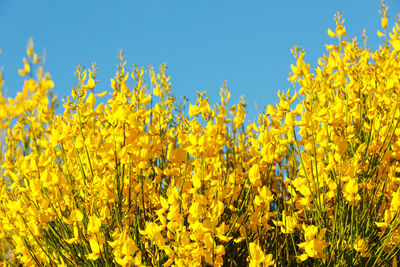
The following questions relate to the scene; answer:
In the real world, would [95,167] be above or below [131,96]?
below

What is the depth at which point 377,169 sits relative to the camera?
2.02 m

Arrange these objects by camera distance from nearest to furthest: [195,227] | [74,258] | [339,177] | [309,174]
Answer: [195,227] → [339,177] → [309,174] → [74,258]

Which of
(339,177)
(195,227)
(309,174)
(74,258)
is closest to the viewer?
(195,227)

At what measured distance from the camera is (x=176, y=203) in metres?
1.60

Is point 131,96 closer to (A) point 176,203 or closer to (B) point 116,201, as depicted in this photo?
(B) point 116,201

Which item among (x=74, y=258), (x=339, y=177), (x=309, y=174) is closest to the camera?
(x=339, y=177)

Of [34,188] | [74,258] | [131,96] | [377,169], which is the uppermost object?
[131,96]

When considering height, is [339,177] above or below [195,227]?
above

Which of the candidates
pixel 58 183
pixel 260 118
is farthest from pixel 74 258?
pixel 260 118

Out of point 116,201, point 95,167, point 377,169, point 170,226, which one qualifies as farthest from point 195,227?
point 377,169

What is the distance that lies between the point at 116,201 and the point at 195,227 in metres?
0.43

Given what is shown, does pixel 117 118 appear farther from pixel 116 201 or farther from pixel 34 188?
pixel 34 188

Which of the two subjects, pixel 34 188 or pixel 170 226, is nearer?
pixel 170 226

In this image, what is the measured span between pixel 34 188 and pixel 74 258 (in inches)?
14.1
